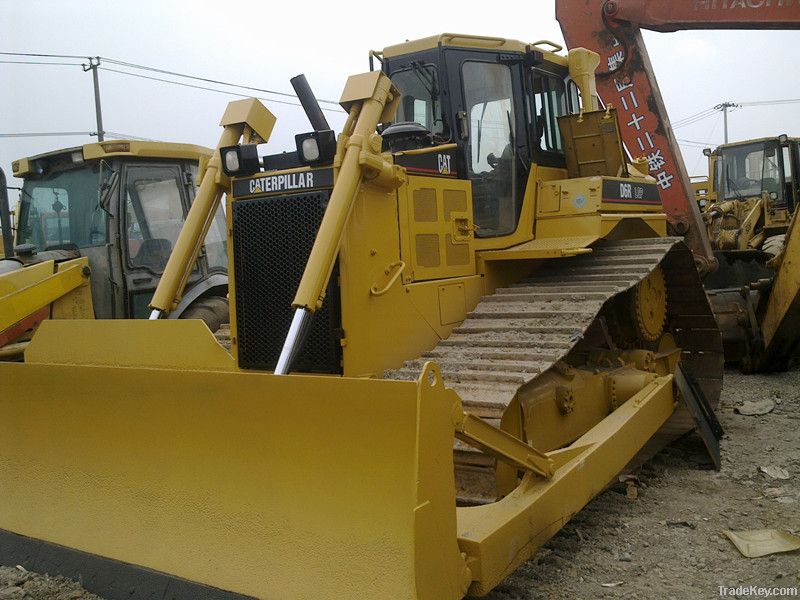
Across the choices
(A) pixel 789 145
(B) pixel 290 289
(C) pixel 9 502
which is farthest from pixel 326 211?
(A) pixel 789 145

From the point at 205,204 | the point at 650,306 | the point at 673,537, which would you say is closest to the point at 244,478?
the point at 205,204

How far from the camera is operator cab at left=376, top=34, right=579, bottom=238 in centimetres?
479

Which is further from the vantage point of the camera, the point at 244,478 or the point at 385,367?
the point at 385,367

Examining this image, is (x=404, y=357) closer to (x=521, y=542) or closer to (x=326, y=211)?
(x=326, y=211)

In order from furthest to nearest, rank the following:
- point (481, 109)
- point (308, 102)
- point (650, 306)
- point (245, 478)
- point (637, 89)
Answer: point (637, 89)
point (650, 306)
point (481, 109)
point (308, 102)
point (245, 478)

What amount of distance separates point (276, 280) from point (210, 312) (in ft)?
8.73

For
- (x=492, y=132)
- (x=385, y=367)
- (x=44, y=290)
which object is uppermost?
(x=492, y=132)

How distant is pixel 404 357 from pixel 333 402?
58.3 inches

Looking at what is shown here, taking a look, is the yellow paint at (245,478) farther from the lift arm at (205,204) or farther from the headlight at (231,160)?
the headlight at (231,160)

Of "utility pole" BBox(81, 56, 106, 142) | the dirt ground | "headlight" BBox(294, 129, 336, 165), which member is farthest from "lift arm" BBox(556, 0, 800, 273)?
"utility pole" BBox(81, 56, 106, 142)

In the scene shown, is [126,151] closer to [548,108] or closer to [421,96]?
[421,96]

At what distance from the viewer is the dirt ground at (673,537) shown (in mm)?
3303

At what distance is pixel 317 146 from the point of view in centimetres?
389

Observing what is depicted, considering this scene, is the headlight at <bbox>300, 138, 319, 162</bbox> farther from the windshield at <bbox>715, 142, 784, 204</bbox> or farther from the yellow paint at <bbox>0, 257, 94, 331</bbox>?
the windshield at <bbox>715, 142, 784, 204</bbox>
